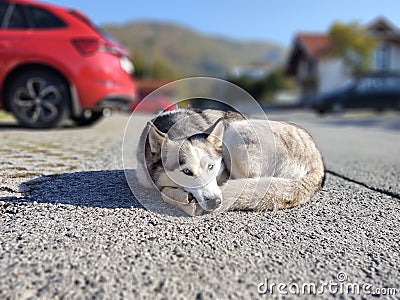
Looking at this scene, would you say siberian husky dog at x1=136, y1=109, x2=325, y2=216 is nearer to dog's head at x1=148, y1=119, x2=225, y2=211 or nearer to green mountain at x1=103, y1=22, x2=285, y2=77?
dog's head at x1=148, y1=119, x2=225, y2=211

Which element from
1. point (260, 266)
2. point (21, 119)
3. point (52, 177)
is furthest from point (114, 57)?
point (260, 266)

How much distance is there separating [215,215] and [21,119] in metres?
5.00

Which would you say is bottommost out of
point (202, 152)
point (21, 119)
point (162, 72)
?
point (162, 72)

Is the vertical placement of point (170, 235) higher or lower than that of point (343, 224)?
higher

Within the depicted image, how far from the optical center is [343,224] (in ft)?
8.45

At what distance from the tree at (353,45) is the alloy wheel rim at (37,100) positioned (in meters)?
30.8

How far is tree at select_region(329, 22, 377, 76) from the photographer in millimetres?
32938

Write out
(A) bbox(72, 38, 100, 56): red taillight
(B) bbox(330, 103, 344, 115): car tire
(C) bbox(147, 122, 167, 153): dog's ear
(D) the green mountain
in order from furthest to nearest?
(D) the green mountain, (B) bbox(330, 103, 344, 115): car tire, (A) bbox(72, 38, 100, 56): red taillight, (C) bbox(147, 122, 167, 153): dog's ear

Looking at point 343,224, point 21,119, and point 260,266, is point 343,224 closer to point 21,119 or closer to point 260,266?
point 260,266

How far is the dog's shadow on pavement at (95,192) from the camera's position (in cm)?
274

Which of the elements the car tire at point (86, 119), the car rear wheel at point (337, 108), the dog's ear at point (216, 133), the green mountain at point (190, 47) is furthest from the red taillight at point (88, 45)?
the green mountain at point (190, 47)

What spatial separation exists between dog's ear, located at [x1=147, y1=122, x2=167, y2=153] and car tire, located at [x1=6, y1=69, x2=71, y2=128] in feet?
13.8

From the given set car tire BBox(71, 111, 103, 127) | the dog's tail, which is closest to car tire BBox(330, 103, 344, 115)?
car tire BBox(71, 111, 103, 127)
